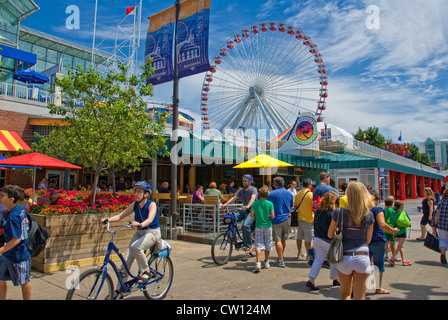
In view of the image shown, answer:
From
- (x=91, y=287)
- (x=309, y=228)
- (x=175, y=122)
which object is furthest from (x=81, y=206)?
(x=309, y=228)

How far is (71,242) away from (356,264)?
17.3 feet

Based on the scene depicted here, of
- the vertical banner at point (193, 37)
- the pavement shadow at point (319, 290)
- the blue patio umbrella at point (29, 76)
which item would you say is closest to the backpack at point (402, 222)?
the pavement shadow at point (319, 290)

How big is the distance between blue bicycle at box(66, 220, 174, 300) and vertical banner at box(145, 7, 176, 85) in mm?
6725

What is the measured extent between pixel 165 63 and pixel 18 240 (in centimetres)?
754

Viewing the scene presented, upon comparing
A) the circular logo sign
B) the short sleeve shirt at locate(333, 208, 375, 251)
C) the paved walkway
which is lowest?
the paved walkway

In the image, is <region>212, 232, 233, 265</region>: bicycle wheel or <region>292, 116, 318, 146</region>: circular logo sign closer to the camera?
<region>212, 232, 233, 265</region>: bicycle wheel

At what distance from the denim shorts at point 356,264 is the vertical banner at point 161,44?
26.3ft

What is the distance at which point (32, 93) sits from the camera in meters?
19.4

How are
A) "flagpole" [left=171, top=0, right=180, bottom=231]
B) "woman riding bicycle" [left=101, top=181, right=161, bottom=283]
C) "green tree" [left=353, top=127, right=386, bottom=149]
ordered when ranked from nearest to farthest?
"woman riding bicycle" [left=101, top=181, right=161, bottom=283] < "flagpole" [left=171, top=0, right=180, bottom=231] < "green tree" [left=353, top=127, right=386, bottom=149]

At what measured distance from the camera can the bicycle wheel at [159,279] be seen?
463cm

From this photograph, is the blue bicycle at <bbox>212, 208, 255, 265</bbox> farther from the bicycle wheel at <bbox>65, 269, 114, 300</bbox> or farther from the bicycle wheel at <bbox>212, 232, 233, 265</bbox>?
the bicycle wheel at <bbox>65, 269, 114, 300</bbox>

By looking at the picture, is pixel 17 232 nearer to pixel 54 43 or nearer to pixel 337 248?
pixel 337 248

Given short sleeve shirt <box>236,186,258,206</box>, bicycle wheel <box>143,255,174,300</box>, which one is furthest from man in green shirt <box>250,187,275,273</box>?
bicycle wheel <box>143,255,174,300</box>

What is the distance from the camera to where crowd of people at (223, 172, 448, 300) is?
3.66m
